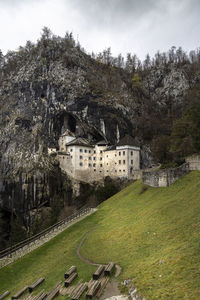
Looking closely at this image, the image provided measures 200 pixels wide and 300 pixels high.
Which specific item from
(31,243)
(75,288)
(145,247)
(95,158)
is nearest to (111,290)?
(75,288)

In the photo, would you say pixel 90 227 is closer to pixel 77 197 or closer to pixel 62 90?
pixel 77 197

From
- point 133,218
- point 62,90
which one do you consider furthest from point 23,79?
point 133,218

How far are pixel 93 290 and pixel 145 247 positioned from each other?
5671 mm

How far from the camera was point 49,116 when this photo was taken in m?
73.2

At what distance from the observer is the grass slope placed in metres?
11.1

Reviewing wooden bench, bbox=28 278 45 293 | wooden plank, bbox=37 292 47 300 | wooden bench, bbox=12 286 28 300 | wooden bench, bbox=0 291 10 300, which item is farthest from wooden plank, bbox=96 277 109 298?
wooden bench, bbox=0 291 10 300

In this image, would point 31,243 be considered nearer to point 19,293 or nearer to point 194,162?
point 19,293

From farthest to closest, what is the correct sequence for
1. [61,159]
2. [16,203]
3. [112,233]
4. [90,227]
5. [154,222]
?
[61,159] < [16,203] < [90,227] < [112,233] < [154,222]

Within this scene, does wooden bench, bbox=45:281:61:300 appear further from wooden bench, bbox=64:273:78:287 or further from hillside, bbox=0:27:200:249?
hillside, bbox=0:27:200:249

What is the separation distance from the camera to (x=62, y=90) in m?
74.4

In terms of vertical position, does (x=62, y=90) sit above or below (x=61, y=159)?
above

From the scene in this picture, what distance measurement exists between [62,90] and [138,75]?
1636 inches

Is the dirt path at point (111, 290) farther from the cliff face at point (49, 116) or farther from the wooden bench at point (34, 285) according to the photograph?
the cliff face at point (49, 116)

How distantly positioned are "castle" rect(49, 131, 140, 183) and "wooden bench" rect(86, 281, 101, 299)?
53526mm
